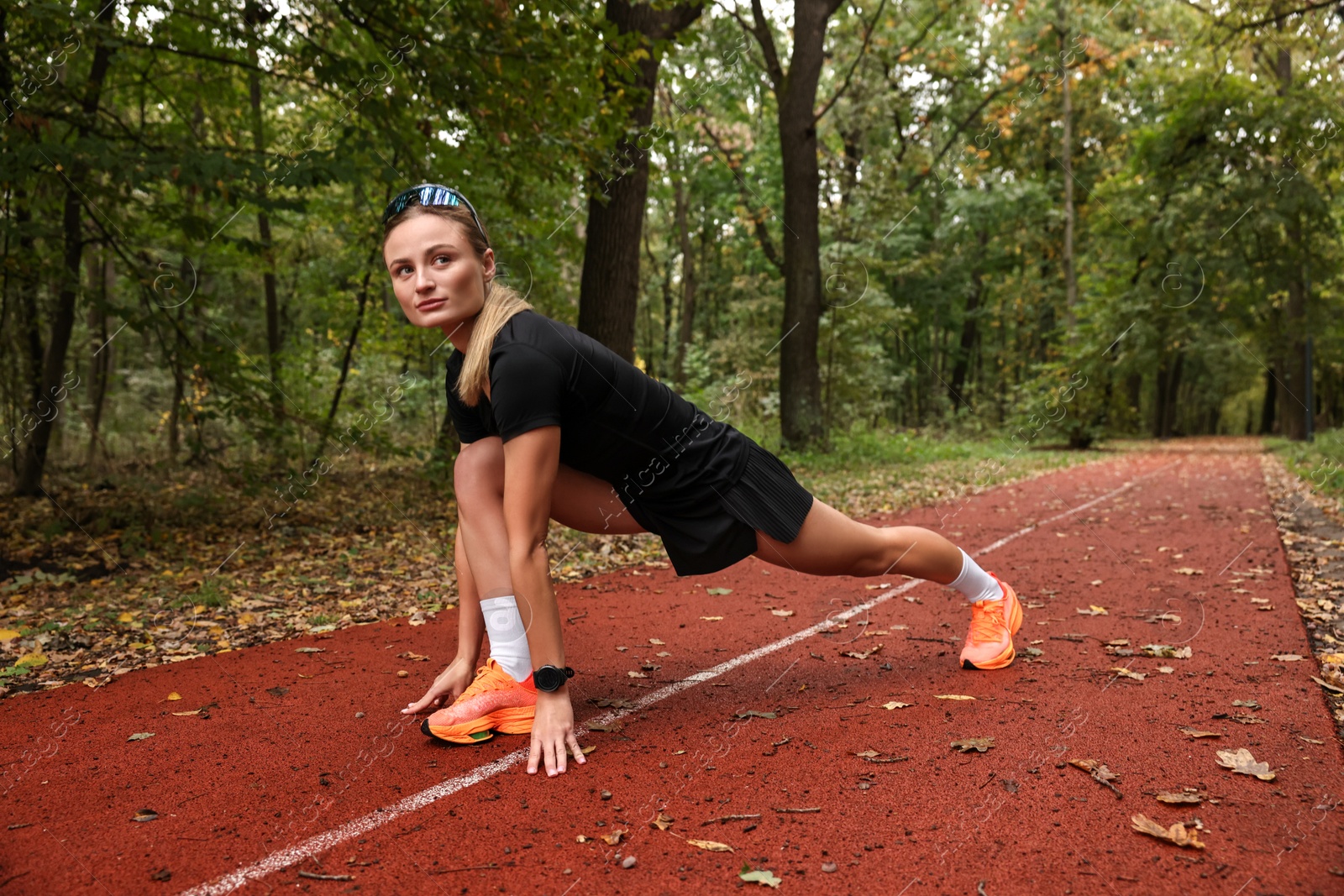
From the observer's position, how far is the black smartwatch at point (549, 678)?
2834 millimetres

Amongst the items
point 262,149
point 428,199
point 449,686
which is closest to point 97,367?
point 262,149

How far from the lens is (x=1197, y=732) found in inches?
121

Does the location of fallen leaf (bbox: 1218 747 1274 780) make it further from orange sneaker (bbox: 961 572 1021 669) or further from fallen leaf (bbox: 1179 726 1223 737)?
orange sneaker (bbox: 961 572 1021 669)

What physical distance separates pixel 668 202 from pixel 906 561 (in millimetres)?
26655

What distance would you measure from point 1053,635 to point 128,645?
4.89 metres

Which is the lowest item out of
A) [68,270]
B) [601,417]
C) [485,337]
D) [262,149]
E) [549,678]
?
[549,678]

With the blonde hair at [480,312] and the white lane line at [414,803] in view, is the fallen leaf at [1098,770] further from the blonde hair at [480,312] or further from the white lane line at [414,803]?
the blonde hair at [480,312]

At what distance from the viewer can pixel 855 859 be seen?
2.30m

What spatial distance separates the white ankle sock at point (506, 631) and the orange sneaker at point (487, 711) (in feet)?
0.28

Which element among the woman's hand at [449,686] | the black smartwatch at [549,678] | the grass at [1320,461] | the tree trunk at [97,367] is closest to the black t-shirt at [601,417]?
the black smartwatch at [549,678]

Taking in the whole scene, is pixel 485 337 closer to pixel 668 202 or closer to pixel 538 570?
pixel 538 570

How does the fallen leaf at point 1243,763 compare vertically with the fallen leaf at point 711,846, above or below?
above

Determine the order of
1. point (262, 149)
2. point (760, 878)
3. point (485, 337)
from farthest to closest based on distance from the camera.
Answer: point (262, 149) < point (485, 337) < point (760, 878)

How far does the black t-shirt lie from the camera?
275 centimetres
